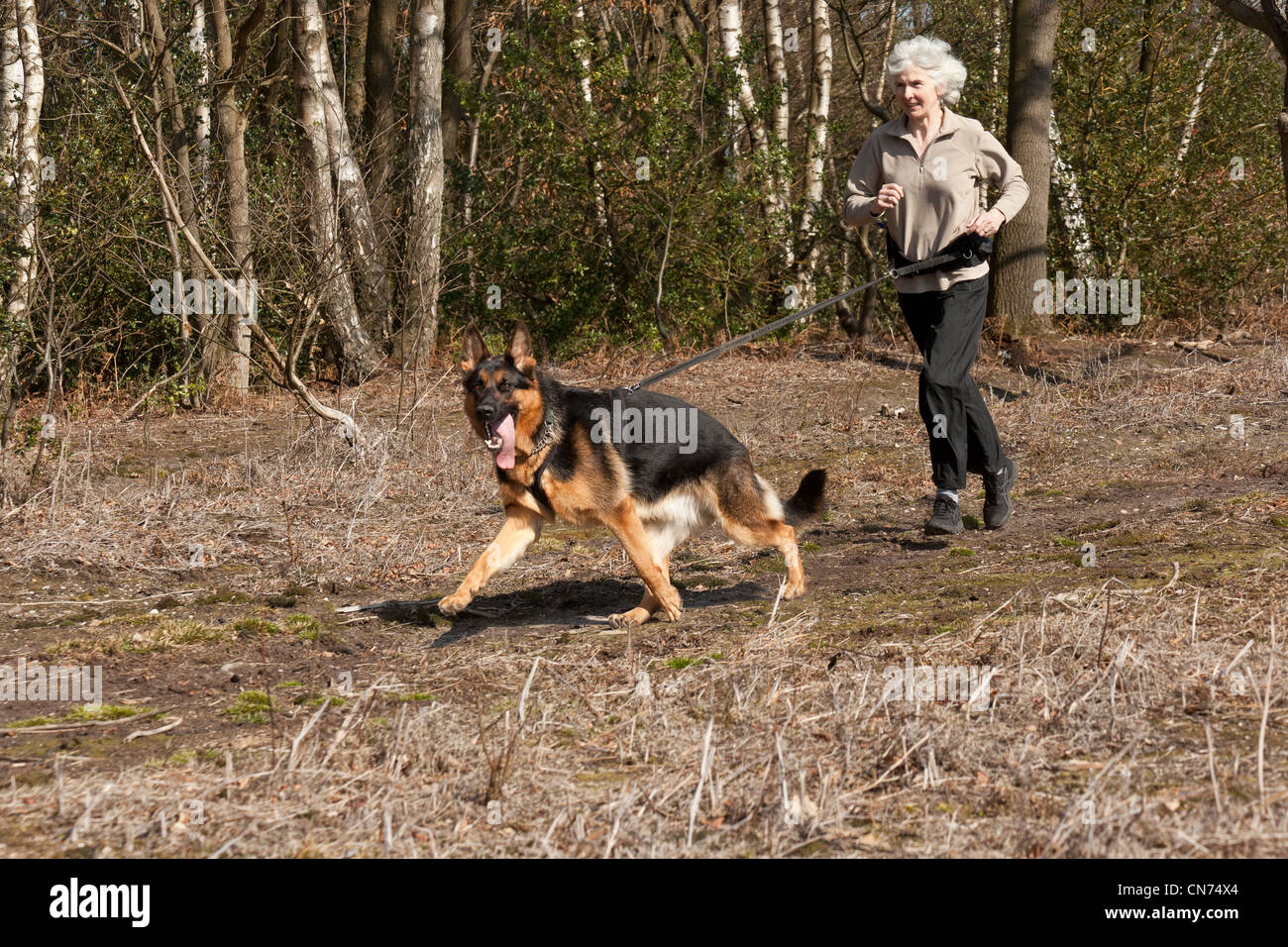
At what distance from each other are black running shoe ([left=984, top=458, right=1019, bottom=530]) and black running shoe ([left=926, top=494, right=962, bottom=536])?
0.38m

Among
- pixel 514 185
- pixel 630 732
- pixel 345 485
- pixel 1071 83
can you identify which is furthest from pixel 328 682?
pixel 1071 83

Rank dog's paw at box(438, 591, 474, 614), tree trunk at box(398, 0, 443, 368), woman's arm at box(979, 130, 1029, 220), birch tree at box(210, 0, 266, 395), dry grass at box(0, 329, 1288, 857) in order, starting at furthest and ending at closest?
tree trunk at box(398, 0, 443, 368), birch tree at box(210, 0, 266, 395), woman's arm at box(979, 130, 1029, 220), dog's paw at box(438, 591, 474, 614), dry grass at box(0, 329, 1288, 857)

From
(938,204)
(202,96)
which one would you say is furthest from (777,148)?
(938,204)

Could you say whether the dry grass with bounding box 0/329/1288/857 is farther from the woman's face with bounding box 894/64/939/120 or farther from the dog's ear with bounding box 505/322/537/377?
the woman's face with bounding box 894/64/939/120

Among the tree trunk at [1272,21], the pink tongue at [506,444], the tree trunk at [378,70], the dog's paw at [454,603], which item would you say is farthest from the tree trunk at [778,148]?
the dog's paw at [454,603]

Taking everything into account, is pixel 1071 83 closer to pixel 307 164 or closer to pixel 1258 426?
pixel 1258 426

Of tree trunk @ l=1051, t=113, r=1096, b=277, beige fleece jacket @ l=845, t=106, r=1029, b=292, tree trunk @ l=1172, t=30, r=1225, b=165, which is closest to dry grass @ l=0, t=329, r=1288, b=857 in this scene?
beige fleece jacket @ l=845, t=106, r=1029, b=292

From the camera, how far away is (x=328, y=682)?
493cm

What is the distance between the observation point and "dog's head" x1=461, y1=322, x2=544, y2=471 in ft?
18.6

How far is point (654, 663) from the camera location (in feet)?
16.4

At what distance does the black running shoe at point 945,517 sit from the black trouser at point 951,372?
9cm

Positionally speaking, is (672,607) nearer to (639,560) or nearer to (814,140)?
(639,560)

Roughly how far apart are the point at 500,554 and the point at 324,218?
6530mm

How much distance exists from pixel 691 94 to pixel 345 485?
925cm
